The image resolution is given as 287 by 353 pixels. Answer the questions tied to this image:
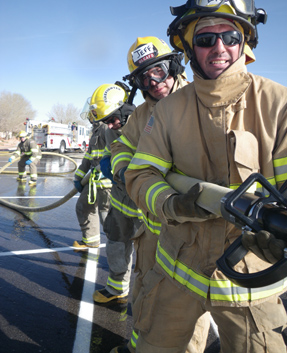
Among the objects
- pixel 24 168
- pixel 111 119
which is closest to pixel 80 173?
pixel 111 119

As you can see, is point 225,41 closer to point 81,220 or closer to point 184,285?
point 184,285

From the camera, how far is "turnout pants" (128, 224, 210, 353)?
6.08 ft

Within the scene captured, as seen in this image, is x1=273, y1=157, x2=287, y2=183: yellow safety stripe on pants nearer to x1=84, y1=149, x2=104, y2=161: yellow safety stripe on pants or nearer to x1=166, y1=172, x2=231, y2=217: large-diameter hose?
x1=166, y1=172, x2=231, y2=217: large-diameter hose

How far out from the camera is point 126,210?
2.98m

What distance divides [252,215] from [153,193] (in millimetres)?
548

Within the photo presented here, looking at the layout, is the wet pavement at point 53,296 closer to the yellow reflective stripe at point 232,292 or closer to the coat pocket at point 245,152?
the yellow reflective stripe at point 232,292

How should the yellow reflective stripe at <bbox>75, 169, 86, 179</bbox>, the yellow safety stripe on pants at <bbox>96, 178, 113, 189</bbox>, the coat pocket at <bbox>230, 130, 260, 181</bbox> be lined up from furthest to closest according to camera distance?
the yellow reflective stripe at <bbox>75, 169, 86, 179</bbox>, the yellow safety stripe on pants at <bbox>96, 178, 113, 189</bbox>, the coat pocket at <bbox>230, 130, 260, 181</bbox>

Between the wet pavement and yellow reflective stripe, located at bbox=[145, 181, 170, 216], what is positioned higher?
yellow reflective stripe, located at bbox=[145, 181, 170, 216]

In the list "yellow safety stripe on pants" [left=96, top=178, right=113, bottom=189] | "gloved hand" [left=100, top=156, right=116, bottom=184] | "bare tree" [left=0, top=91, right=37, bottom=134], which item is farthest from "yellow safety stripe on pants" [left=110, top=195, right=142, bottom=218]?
"bare tree" [left=0, top=91, right=37, bottom=134]

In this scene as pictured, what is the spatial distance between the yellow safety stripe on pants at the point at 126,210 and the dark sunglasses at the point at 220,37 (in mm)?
1724

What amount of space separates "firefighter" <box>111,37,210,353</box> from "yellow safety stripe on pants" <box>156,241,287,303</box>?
43 centimetres

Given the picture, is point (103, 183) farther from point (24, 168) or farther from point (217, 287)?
point (24, 168)

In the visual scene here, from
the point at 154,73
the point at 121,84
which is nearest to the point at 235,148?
the point at 154,73

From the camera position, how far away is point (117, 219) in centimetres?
306
